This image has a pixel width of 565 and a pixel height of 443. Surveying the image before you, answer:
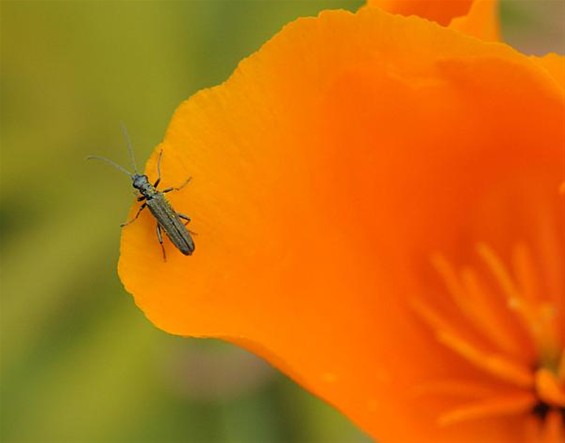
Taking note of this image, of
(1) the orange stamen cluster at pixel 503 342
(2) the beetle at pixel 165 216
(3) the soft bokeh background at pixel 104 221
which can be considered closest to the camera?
(2) the beetle at pixel 165 216

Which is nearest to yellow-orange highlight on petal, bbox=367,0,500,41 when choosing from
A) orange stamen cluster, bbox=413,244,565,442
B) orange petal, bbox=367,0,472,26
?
orange petal, bbox=367,0,472,26

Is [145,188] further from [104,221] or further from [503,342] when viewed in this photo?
[104,221]

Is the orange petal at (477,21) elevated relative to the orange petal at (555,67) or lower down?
elevated

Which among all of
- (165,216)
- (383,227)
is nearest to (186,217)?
(165,216)

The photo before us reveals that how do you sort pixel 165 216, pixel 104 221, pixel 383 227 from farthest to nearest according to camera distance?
pixel 104 221, pixel 383 227, pixel 165 216

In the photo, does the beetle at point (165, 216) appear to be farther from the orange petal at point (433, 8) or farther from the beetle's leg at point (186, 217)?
the orange petal at point (433, 8)

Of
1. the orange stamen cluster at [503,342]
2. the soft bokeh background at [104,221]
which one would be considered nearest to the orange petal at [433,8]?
the orange stamen cluster at [503,342]

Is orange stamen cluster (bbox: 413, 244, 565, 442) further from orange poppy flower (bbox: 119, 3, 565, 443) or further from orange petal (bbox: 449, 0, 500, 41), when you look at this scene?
orange petal (bbox: 449, 0, 500, 41)
